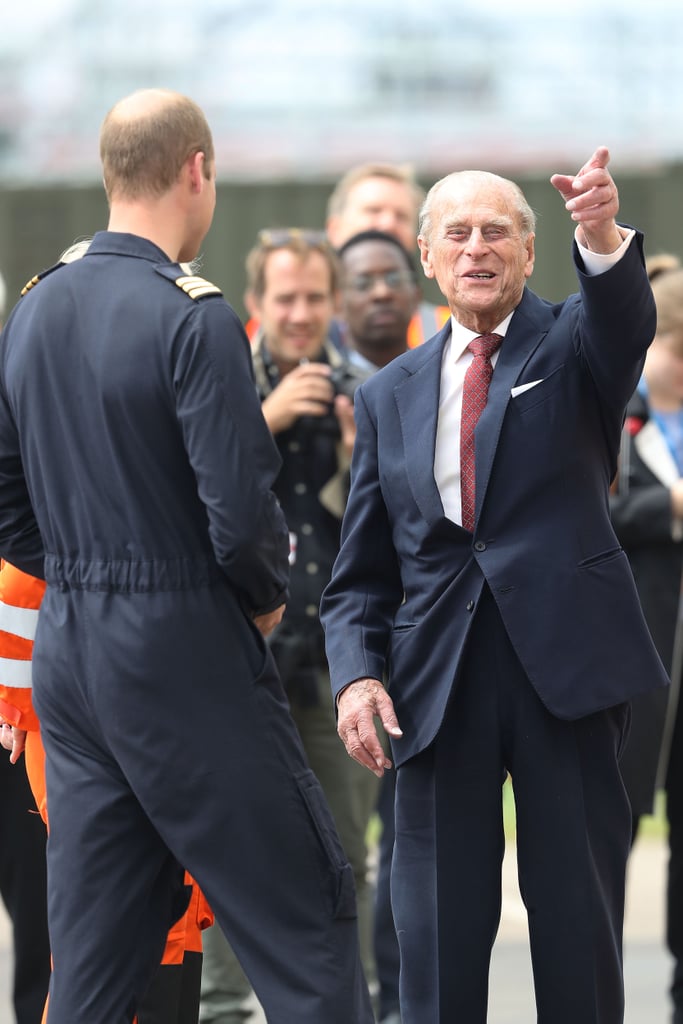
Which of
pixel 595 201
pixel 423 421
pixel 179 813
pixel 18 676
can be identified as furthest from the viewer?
pixel 18 676

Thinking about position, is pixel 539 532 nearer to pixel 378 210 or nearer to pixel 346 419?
pixel 346 419

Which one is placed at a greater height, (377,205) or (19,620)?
(377,205)

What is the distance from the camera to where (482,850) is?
124 inches

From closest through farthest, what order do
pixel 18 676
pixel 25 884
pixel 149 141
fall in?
pixel 149 141
pixel 18 676
pixel 25 884

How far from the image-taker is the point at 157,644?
2979 millimetres

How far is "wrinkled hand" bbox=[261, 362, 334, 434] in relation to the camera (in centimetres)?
453

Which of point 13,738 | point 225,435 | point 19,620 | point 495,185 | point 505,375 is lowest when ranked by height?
point 13,738

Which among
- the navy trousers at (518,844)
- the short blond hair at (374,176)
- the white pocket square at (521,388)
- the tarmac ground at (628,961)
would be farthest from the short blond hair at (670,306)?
the navy trousers at (518,844)

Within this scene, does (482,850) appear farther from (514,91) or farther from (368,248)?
(514,91)

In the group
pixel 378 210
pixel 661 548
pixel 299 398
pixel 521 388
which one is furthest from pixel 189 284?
pixel 378 210

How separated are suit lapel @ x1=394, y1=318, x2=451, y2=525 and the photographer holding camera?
46.6 inches

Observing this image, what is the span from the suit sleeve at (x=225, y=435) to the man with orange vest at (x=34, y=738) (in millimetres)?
523

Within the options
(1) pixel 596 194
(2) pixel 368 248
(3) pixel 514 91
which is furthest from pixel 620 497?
(3) pixel 514 91

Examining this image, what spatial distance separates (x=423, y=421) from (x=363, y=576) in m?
0.34
